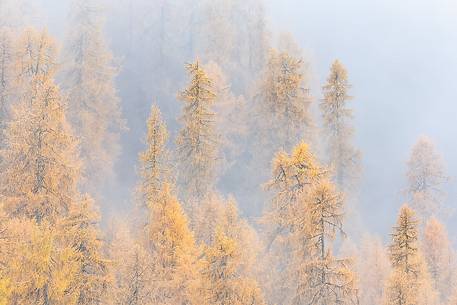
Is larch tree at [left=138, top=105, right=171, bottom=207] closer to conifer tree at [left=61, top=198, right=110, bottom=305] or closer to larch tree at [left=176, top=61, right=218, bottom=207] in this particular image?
larch tree at [left=176, top=61, right=218, bottom=207]

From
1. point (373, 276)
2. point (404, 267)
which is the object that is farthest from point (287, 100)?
point (404, 267)

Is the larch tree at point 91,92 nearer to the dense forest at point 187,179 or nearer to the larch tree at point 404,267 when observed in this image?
the dense forest at point 187,179

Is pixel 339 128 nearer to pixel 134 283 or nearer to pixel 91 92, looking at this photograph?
pixel 91 92

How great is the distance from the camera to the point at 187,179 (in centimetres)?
3222

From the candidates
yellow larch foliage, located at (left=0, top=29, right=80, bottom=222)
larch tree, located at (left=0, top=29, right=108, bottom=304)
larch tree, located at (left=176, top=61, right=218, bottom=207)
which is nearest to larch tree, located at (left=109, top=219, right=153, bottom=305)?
larch tree, located at (left=0, top=29, right=108, bottom=304)

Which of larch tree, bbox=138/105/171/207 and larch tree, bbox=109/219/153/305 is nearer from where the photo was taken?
larch tree, bbox=109/219/153/305

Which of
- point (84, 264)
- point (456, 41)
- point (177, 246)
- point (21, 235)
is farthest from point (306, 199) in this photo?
point (456, 41)

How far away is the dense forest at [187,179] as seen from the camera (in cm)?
1983

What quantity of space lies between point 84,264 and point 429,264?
28.0 meters

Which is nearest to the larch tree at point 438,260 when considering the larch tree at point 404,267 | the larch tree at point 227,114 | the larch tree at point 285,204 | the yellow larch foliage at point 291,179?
the larch tree at point 404,267

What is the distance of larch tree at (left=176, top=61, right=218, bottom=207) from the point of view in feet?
102

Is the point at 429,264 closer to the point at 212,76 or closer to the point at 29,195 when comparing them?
the point at 212,76

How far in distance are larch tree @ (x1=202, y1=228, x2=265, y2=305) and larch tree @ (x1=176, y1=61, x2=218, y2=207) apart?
11641mm

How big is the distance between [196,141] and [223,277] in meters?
13.4
